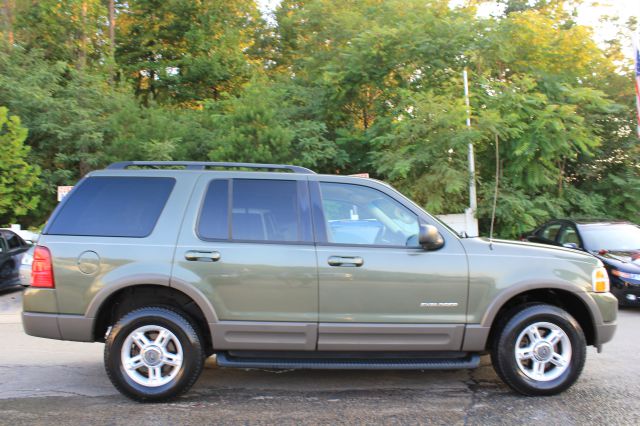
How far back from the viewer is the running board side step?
418cm

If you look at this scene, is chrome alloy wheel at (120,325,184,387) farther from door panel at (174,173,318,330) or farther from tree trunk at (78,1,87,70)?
tree trunk at (78,1,87,70)

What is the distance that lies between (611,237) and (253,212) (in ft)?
24.6

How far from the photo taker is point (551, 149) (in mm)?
13609

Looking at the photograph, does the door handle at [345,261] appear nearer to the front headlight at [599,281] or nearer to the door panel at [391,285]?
the door panel at [391,285]

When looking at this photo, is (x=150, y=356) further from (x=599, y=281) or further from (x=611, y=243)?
(x=611, y=243)

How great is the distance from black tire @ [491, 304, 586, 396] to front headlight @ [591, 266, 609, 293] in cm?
36

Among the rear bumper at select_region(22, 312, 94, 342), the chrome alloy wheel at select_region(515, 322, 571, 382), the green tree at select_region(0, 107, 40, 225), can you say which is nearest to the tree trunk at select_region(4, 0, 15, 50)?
the green tree at select_region(0, 107, 40, 225)

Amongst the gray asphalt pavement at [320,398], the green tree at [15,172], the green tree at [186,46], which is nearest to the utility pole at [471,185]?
the gray asphalt pavement at [320,398]

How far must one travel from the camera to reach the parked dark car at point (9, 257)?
34.2 ft

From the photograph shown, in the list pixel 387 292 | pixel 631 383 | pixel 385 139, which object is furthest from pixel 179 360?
pixel 385 139

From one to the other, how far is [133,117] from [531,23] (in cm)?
Answer: 1212

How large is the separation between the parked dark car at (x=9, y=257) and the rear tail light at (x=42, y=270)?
724 centimetres

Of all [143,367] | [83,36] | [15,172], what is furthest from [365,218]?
[83,36]

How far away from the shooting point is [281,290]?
4219mm
